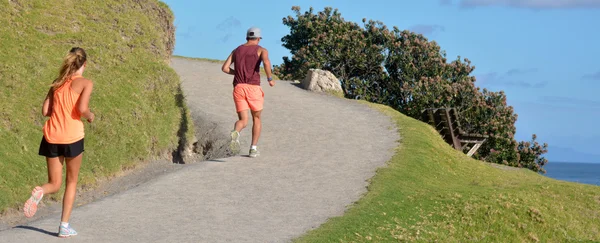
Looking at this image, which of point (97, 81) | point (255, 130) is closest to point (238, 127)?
point (255, 130)

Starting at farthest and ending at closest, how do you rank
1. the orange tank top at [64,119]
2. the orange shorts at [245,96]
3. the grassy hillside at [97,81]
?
the orange shorts at [245,96]
the grassy hillside at [97,81]
the orange tank top at [64,119]

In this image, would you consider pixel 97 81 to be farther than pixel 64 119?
Yes

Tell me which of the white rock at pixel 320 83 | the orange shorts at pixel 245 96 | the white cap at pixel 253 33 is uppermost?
the white cap at pixel 253 33

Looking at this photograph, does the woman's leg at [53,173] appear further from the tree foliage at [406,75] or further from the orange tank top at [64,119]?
the tree foliage at [406,75]

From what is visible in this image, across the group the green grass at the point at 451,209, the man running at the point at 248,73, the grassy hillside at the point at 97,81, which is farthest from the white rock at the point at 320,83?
the man running at the point at 248,73

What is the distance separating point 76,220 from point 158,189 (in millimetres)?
2499

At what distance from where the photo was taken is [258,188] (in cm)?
1562

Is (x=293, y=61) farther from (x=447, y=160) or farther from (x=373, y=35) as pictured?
(x=447, y=160)

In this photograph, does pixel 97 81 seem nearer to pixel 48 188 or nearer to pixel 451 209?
pixel 48 188

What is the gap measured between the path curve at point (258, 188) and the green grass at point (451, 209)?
0.49m

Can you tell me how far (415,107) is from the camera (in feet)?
122

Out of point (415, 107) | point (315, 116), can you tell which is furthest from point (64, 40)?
point (415, 107)

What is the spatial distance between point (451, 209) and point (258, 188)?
3759mm

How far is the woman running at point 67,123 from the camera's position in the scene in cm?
1130
